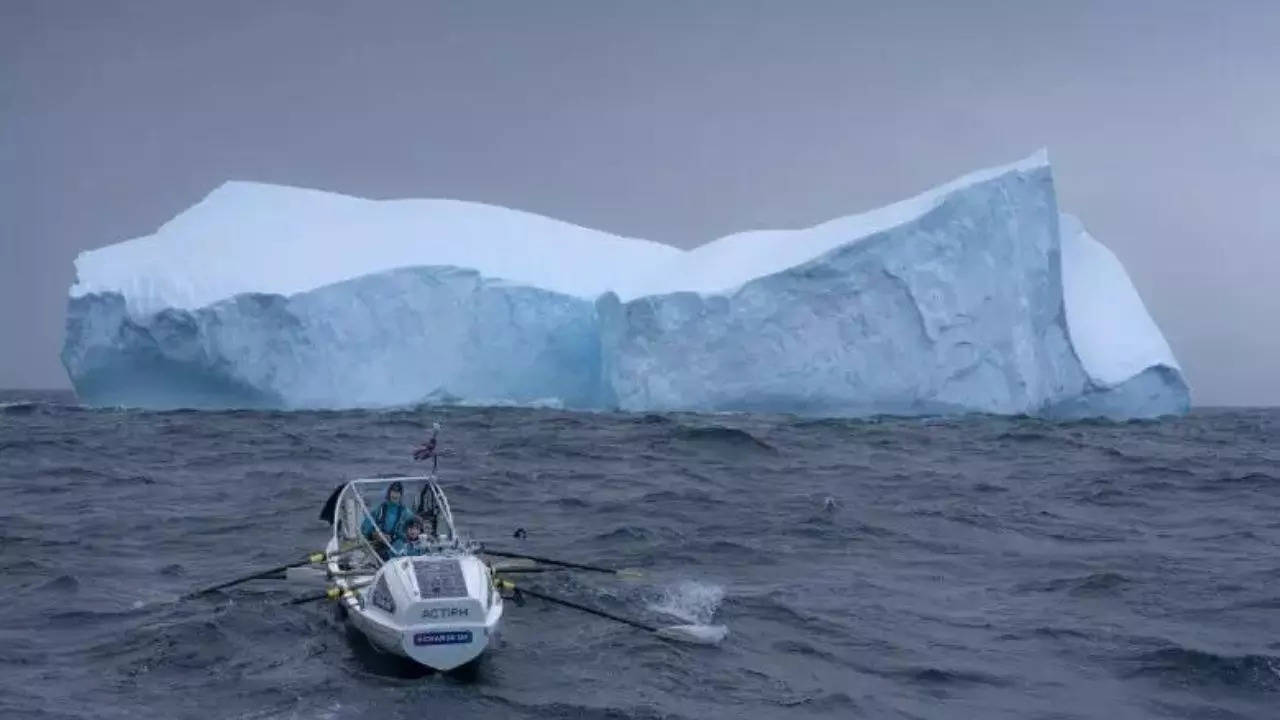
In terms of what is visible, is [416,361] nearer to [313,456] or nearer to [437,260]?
[437,260]

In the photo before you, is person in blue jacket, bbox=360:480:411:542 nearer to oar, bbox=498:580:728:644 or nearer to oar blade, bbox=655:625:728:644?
oar, bbox=498:580:728:644

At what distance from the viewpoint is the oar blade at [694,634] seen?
394 inches

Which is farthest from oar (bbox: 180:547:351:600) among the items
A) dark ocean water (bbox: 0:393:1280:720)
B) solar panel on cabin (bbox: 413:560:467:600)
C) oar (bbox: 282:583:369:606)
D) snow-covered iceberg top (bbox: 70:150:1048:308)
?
snow-covered iceberg top (bbox: 70:150:1048:308)

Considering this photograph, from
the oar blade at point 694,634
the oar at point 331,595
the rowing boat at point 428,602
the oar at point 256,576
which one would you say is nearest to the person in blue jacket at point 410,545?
the rowing boat at point 428,602

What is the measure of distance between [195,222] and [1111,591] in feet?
94.5

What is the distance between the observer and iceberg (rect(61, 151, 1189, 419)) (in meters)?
29.2

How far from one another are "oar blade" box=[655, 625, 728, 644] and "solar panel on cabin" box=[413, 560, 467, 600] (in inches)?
71.0

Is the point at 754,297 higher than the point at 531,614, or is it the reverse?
the point at 754,297

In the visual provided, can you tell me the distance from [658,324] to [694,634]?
19.6 meters

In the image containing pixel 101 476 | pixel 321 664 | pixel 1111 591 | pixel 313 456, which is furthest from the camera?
pixel 313 456

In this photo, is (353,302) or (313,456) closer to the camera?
(313,456)

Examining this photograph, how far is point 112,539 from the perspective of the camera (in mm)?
14148

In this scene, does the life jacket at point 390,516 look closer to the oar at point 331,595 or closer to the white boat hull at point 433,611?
the oar at point 331,595

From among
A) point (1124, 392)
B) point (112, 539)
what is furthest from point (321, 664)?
point (1124, 392)
